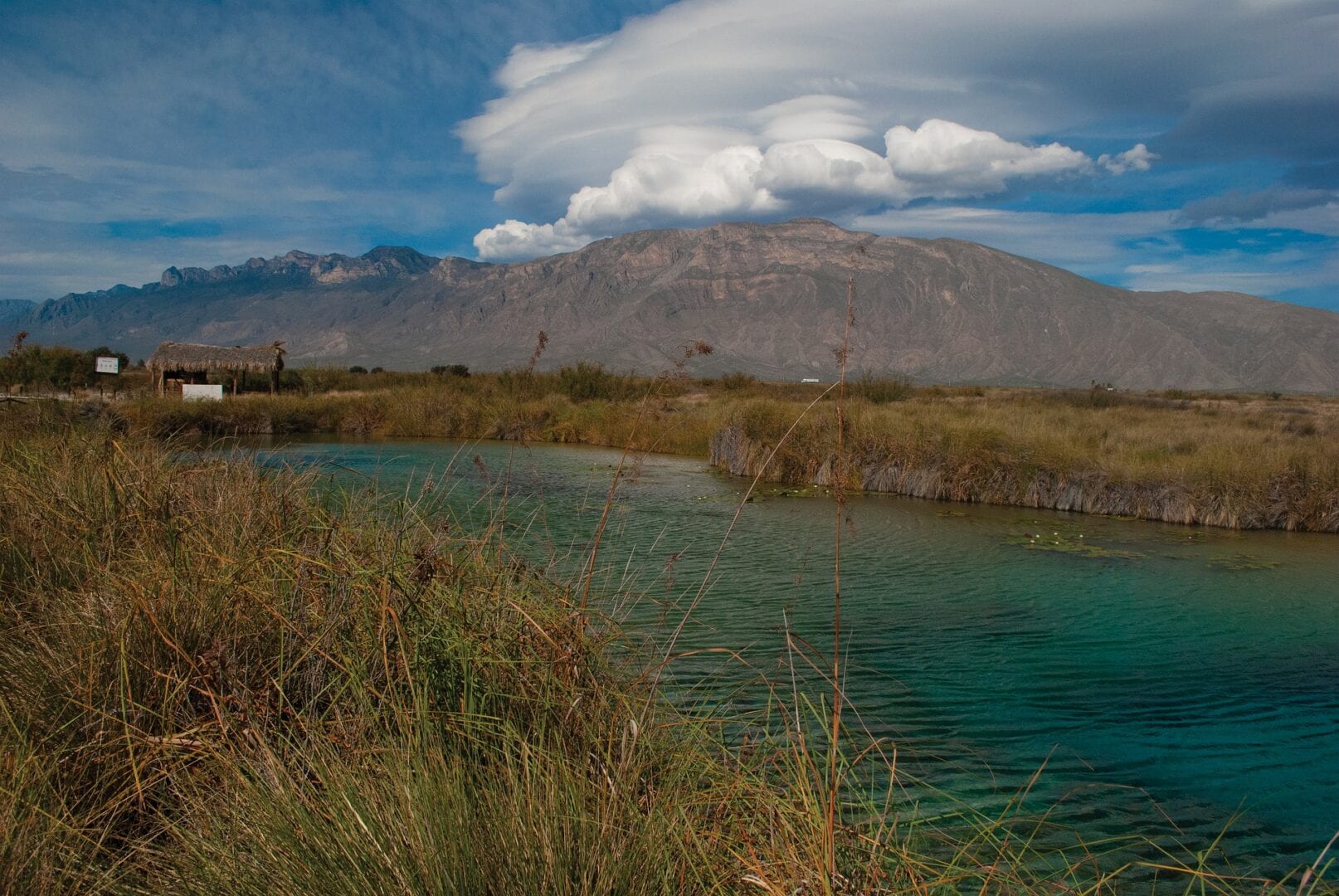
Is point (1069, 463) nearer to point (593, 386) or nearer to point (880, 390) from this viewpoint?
point (880, 390)

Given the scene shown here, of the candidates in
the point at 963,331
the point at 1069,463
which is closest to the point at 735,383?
the point at 1069,463

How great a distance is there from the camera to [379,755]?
8.59ft

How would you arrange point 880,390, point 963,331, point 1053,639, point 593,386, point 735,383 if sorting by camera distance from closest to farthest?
1. point 1053,639
2. point 880,390
3. point 593,386
4. point 735,383
5. point 963,331

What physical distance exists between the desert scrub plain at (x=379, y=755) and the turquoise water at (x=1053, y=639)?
0.64 metres

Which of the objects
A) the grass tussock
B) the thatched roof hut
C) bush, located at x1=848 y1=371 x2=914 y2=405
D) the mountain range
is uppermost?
the mountain range

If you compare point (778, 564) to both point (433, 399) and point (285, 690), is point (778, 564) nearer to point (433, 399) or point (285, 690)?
point (285, 690)

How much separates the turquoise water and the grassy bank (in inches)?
37.2

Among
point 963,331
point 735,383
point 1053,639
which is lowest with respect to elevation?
point 1053,639

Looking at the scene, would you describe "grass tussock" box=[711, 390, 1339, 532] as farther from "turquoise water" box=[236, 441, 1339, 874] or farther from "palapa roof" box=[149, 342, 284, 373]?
"palapa roof" box=[149, 342, 284, 373]

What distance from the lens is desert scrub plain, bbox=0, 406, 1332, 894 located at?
2043 mm

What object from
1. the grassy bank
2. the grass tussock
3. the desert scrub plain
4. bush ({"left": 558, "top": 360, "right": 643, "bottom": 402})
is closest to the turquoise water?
the desert scrub plain

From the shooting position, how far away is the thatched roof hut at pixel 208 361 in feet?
124

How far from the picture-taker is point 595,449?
81.2 feet

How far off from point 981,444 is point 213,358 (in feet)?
112
